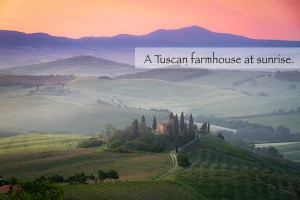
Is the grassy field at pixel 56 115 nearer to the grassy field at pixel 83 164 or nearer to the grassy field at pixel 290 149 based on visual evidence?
the grassy field at pixel 290 149

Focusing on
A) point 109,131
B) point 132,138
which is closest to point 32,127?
point 109,131

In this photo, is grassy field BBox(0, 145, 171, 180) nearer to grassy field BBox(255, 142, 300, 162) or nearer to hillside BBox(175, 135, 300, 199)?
hillside BBox(175, 135, 300, 199)

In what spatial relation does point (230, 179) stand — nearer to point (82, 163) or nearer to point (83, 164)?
point (83, 164)

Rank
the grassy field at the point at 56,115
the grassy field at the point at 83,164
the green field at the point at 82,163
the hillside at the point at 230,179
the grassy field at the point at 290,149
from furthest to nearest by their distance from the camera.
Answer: the grassy field at the point at 56,115, the grassy field at the point at 290,149, the green field at the point at 82,163, the grassy field at the point at 83,164, the hillside at the point at 230,179

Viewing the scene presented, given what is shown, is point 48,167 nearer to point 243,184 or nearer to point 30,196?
point 243,184

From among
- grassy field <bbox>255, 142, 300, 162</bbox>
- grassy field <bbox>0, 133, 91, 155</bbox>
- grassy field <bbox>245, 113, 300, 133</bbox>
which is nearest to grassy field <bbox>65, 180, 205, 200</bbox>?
grassy field <bbox>0, 133, 91, 155</bbox>

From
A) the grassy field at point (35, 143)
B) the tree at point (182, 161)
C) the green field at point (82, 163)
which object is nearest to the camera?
the green field at point (82, 163)

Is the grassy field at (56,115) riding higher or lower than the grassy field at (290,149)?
higher

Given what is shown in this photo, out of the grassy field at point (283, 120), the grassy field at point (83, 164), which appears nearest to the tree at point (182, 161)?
the grassy field at point (83, 164)

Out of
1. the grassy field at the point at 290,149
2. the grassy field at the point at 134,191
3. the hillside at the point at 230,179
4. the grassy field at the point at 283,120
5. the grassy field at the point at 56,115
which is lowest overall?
the grassy field at the point at 290,149
